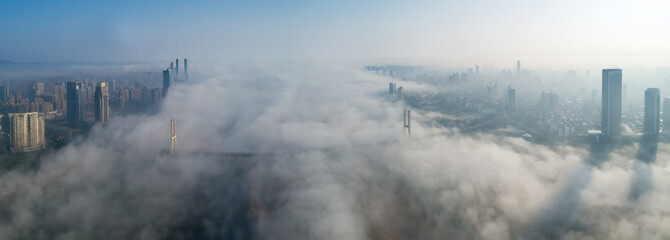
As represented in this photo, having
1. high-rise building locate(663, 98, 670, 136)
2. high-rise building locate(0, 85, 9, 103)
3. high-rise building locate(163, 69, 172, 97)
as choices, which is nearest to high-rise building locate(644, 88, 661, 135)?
high-rise building locate(663, 98, 670, 136)

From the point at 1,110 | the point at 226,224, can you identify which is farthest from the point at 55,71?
the point at 226,224

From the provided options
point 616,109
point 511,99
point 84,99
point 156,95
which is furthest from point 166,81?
point 616,109

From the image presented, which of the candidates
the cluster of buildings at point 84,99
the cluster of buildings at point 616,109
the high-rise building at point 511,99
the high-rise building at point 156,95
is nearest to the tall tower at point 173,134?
the cluster of buildings at point 84,99

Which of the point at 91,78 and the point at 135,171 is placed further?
the point at 91,78

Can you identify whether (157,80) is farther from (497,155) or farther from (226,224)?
(497,155)

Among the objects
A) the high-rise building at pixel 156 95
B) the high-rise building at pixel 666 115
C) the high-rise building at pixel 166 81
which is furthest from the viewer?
the high-rise building at pixel 156 95

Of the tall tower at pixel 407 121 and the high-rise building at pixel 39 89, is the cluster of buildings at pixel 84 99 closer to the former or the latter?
the high-rise building at pixel 39 89
